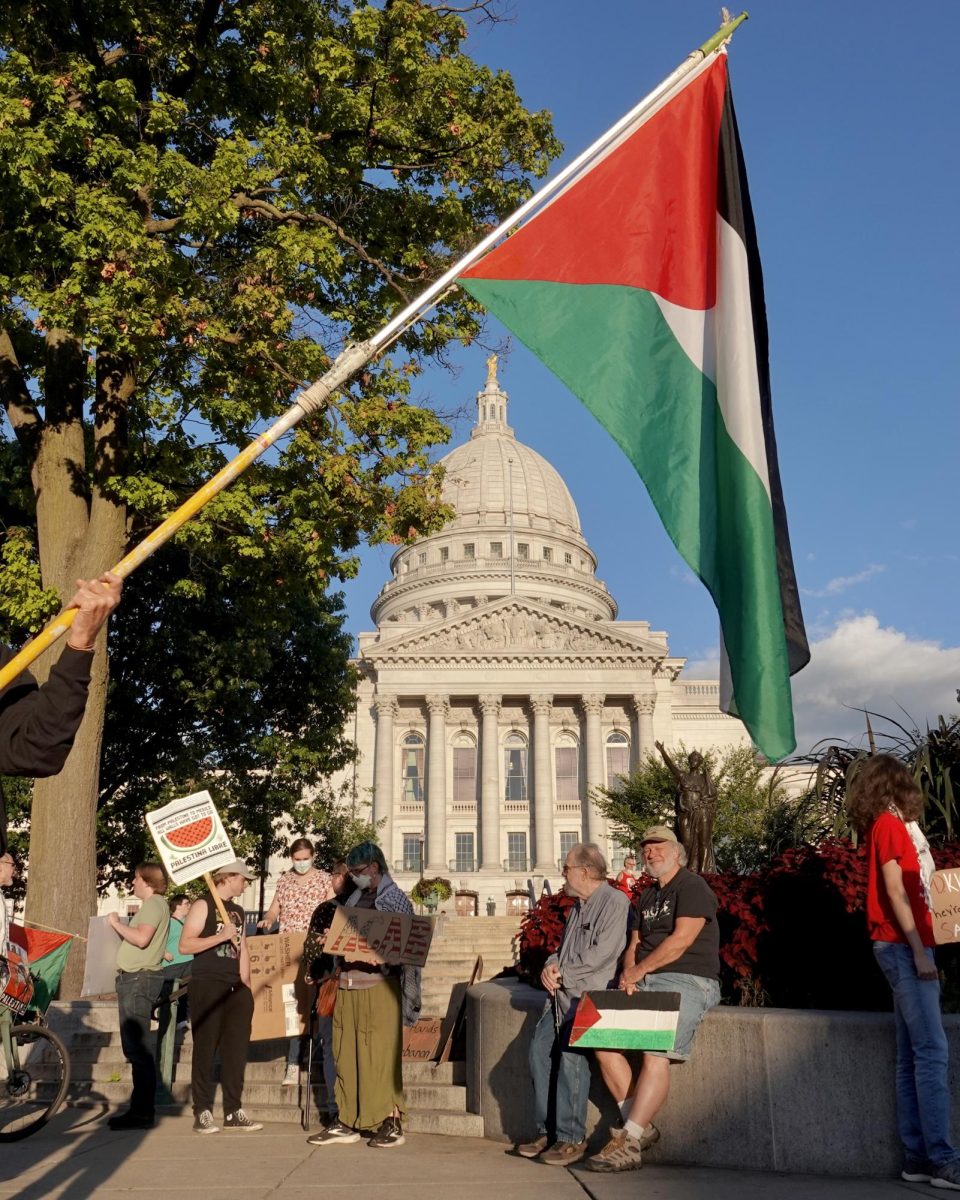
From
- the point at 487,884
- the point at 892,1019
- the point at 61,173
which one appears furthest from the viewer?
the point at 487,884

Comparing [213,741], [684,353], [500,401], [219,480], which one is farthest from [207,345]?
[500,401]

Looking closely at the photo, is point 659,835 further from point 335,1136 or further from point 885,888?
point 335,1136

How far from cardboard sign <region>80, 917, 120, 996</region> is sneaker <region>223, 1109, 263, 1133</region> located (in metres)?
6.84

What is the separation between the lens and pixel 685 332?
5930 mm

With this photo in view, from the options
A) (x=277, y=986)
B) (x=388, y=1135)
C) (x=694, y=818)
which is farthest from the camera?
(x=694, y=818)

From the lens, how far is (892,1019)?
236 inches

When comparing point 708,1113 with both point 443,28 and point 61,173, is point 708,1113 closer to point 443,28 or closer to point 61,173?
point 61,173

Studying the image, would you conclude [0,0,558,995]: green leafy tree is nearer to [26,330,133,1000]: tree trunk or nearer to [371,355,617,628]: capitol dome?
[26,330,133,1000]: tree trunk

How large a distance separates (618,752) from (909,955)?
6799 centimetres

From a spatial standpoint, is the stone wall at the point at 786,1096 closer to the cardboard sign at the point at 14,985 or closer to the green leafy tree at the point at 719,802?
the cardboard sign at the point at 14,985

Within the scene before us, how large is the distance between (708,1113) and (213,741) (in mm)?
19387

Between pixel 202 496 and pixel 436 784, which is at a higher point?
pixel 436 784

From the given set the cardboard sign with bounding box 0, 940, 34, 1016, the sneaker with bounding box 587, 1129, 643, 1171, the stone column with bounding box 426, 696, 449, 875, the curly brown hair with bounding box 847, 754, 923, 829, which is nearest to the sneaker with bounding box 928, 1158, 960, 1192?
the sneaker with bounding box 587, 1129, 643, 1171

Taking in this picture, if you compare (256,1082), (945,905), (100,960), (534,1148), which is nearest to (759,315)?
(945,905)
